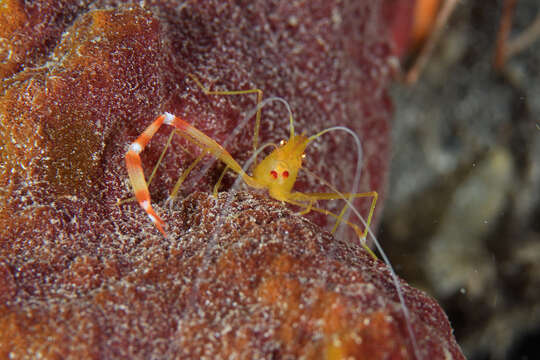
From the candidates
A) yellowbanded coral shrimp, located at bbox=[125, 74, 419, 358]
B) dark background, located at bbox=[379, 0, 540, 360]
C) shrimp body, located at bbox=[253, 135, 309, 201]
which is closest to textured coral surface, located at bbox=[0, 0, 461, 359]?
yellowbanded coral shrimp, located at bbox=[125, 74, 419, 358]

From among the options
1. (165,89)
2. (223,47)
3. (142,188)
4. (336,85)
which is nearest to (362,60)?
(336,85)

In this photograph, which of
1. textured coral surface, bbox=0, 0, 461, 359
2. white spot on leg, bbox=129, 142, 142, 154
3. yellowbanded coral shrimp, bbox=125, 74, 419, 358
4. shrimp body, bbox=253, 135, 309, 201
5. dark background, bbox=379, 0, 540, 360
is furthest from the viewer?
dark background, bbox=379, 0, 540, 360

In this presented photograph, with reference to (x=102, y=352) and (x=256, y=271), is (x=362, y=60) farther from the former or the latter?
(x=102, y=352)

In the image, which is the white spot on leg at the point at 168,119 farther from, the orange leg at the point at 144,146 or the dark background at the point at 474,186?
the dark background at the point at 474,186

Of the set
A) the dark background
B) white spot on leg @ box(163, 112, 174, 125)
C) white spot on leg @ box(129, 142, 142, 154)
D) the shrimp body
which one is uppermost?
white spot on leg @ box(163, 112, 174, 125)

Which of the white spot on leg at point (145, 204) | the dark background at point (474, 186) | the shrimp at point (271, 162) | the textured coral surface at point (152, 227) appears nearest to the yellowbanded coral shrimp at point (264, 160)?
the shrimp at point (271, 162)

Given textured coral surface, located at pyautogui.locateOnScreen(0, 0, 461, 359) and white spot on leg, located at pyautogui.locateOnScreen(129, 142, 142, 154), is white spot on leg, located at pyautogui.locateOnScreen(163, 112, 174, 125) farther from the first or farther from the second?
white spot on leg, located at pyautogui.locateOnScreen(129, 142, 142, 154)

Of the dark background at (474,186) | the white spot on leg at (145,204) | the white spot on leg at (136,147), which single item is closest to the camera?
the white spot on leg at (145,204)

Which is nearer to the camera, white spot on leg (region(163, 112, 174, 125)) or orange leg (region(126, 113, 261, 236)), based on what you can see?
orange leg (region(126, 113, 261, 236))

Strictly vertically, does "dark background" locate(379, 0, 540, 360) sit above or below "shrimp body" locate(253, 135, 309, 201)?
below
